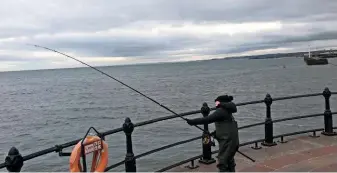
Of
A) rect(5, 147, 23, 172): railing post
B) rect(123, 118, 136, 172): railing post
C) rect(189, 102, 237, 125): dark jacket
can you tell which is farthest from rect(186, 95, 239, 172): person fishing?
rect(5, 147, 23, 172): railing post

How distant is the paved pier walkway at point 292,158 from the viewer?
6506 millimetres

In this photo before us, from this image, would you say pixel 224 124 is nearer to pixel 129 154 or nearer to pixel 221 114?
pixel 221 114

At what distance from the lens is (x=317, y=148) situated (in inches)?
301

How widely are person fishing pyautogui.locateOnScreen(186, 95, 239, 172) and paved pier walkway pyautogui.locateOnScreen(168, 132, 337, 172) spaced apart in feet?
5.04

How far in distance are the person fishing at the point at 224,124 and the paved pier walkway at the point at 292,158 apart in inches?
60.5

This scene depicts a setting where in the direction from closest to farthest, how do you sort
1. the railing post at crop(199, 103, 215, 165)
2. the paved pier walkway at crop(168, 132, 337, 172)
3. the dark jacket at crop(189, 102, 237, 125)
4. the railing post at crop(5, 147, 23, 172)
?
the railing post at crop(5, 147, 23, 172), the dark jacket at crop(189, 102, 237, 125), the paved pier walkway at crop(168, 132, 337, 172), the railing post at crop(199, 103, 215, 165)

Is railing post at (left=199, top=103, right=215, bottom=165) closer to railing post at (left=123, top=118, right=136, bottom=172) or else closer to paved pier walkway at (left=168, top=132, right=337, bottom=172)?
paved pier walkway at (left=168, top=132, right=337, bottom=172)

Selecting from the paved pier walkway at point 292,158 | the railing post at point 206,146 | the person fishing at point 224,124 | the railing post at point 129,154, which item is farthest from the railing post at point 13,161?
the railing post at point 206,146

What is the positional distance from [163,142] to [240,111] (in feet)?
40.9

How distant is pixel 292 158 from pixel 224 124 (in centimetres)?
265

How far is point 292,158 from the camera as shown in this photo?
23.1 ft

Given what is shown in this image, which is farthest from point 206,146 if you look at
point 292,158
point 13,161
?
point 13,161

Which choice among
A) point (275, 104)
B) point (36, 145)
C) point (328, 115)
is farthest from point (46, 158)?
point (275, 104)

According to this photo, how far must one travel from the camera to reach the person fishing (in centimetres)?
493
